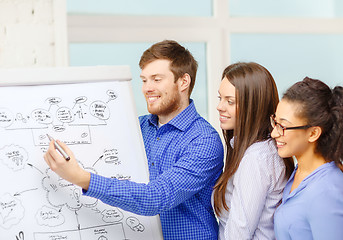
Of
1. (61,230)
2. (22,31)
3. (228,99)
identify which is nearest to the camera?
(61,230)

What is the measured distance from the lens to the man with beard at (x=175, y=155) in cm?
161

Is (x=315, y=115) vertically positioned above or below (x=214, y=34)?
below

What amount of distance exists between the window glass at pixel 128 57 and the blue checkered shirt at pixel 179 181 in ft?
3.14

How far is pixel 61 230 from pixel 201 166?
533 millimetres

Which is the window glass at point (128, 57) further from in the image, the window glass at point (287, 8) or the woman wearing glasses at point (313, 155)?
the woman wearing glasses at point (313, 155)

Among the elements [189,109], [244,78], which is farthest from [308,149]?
[189,109]

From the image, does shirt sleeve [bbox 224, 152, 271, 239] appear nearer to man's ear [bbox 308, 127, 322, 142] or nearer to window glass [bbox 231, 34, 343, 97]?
man's ear [bbox 308, 127, 322, 142]

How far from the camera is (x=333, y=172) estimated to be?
1512mm

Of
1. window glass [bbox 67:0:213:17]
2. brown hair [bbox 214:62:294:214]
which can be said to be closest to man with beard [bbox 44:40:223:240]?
brown hair [bbox 214:62:294:214]

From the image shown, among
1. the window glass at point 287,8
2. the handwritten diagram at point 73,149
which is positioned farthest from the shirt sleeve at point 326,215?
the window glass at point 287,8

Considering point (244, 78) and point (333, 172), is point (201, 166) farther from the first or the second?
point (333, 172)

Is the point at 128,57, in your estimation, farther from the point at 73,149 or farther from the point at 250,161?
the point at 250,161

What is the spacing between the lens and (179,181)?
1.65 m

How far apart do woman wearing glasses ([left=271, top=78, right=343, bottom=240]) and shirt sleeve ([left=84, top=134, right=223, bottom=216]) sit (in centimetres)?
29
